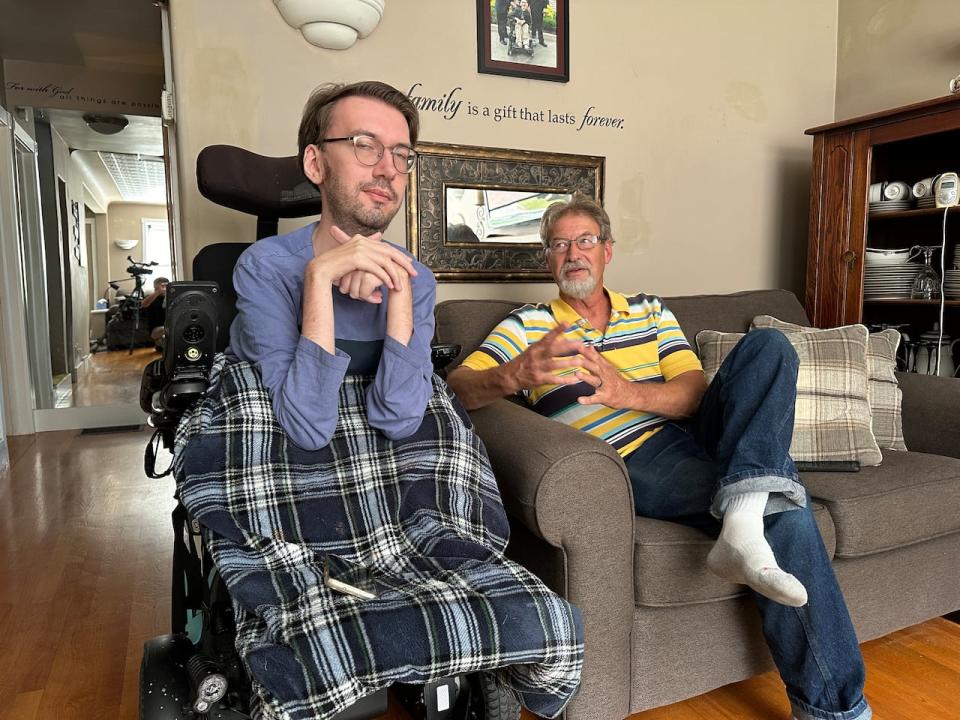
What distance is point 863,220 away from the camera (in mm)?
2621

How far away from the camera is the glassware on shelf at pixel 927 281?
2.52 metres

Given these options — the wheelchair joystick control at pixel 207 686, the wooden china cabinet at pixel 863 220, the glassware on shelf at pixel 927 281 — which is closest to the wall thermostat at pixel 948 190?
the wooden china cabinet at pixel 863 220

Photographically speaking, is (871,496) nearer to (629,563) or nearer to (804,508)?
(804,508)

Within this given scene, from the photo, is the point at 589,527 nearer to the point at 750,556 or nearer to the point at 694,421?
the point at 750,556

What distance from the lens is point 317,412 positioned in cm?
117

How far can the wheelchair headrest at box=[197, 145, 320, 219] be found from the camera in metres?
1.68

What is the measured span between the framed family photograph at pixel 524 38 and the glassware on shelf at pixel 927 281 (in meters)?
1.46

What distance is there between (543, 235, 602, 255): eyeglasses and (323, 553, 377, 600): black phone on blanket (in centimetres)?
108

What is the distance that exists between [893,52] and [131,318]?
4571 millimetres

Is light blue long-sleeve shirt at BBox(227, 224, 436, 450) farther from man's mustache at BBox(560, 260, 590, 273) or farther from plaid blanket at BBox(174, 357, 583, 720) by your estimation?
man's mustache at BBox(560, 260, 590, 273)

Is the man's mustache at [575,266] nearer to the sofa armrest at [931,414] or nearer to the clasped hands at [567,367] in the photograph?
the clasped hands at [567,367]

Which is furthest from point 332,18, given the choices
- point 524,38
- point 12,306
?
point 12,306

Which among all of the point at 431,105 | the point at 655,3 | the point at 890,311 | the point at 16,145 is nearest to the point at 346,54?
the point at 431,105

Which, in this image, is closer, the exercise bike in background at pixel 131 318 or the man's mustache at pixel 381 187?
the man's mustache at pixel 381 187
